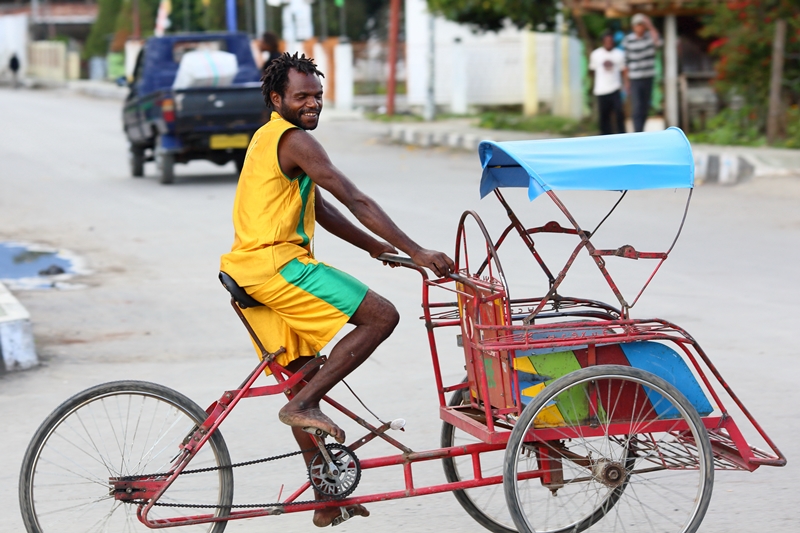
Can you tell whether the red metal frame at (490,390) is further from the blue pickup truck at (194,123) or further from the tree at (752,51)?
the tree at (752,51)

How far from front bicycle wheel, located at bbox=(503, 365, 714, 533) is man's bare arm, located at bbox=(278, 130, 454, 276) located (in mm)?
527

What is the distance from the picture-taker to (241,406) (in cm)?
561

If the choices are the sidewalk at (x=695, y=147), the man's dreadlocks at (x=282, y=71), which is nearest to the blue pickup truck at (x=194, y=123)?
the sidewalk at (x=695, y=147)

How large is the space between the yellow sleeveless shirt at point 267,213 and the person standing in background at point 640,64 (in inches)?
492

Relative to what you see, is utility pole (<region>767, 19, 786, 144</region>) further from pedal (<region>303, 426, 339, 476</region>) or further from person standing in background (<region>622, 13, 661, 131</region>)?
pedal (<region>303, 426, 339, 476</region>)

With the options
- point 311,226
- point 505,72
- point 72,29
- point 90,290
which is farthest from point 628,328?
point 72,29

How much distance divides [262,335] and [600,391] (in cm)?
109

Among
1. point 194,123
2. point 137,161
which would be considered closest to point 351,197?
point 194,123

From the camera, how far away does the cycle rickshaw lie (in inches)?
141

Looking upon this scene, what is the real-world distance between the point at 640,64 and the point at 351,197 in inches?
503

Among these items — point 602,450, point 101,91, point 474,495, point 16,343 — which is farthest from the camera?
point 101,91

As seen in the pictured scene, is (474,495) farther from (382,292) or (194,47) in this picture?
(194,47)

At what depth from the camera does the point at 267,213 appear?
11.7 feet

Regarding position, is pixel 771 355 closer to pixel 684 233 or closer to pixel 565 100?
pixel 684 233
